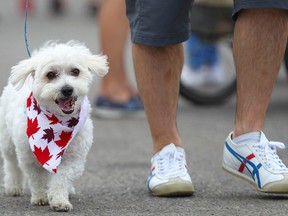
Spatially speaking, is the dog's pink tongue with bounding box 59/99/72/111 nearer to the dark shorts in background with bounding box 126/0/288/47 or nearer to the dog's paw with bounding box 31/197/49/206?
the dog's paw with bounding box 31/197/49/206

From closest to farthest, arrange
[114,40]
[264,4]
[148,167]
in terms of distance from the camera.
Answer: [264,4] → [148,167] → [114,40]

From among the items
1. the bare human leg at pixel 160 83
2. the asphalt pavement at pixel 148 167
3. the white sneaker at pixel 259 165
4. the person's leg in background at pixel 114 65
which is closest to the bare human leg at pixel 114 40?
the person's leg in background at pixel 114 65

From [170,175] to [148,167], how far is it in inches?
36.8

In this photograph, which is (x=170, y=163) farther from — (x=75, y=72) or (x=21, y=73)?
(x=21, y=73)

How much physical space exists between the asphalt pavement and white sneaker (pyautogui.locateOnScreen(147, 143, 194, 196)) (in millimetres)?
43

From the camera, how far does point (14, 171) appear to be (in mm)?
4605

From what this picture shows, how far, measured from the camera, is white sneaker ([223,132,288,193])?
13.8 ft

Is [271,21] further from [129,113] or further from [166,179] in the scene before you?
[129,113]

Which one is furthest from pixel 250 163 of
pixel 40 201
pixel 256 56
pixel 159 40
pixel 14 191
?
pixel 14 191

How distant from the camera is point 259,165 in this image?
4305 millimetres

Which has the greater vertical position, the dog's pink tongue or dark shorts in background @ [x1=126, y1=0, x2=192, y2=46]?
dark shorts in background @ [x1=126, y1=0, x2=192, y2=46]

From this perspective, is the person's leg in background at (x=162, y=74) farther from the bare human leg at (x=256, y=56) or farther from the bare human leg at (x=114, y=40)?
the bare human leg at (x=114, y=40)

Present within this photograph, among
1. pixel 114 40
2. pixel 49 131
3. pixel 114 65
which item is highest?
pixel 49 131

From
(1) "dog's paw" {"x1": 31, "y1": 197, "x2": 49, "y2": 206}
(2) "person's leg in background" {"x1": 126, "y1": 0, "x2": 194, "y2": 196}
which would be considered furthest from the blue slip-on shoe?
(1) "dog's paw" {"x1": 31, "y1": 197, "x2": 49, "y2": 206}
